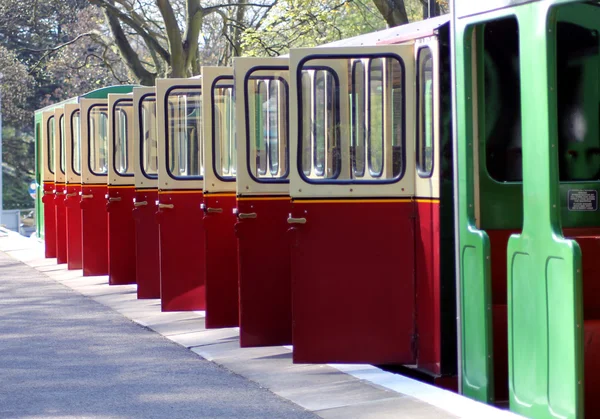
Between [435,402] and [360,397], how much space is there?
0.59 m

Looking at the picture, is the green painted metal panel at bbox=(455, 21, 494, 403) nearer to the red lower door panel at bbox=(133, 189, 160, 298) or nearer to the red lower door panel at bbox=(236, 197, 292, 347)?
the red lower door panel at bbox=(236, 197, 292, 347)

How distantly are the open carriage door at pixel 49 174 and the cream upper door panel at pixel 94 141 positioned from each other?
12.9ft

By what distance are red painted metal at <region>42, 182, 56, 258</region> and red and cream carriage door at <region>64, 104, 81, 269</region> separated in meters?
2.27

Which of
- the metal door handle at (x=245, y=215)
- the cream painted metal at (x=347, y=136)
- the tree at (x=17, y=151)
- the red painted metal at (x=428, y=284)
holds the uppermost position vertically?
the tree at (x=17, y=151)

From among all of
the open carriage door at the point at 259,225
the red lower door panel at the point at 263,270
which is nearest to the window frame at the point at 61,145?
the open carriage door at the point at 259,225

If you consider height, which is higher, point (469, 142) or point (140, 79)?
point (140, 79)

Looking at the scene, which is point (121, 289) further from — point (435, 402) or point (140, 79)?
point (140, 79)

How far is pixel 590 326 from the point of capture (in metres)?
6.93

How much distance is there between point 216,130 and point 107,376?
2493mm

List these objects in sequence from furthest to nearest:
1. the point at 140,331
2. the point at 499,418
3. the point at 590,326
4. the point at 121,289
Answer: the point at 121,289 < the point at 140,331 < the point at 590,326 < the point at 499,418

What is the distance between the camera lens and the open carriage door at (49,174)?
1967 centimetres

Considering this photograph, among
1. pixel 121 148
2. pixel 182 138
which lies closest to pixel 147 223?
pixel 182 138

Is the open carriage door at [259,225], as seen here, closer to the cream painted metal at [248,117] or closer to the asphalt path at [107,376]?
the cream painted metal at [248,117]

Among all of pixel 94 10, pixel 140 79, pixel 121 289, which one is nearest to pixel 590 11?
pixel 121 289
